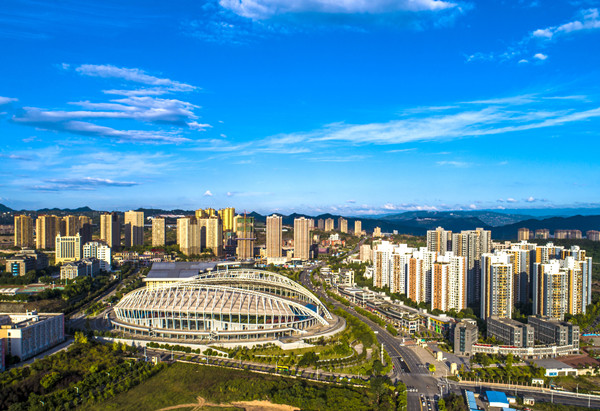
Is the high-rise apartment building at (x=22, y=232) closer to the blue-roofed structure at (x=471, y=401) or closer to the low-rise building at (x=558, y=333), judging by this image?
the low-rise building at (x=558, y=333)

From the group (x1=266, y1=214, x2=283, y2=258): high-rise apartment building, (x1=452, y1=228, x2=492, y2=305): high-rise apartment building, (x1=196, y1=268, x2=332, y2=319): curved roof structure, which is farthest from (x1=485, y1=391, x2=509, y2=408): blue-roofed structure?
(x1=266, y1=214, x2=283, y2=258): high-rise apartment building

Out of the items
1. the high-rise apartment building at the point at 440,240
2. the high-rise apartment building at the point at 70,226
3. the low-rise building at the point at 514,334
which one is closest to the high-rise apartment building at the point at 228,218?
the high-rise apartment building at the point at 70,226

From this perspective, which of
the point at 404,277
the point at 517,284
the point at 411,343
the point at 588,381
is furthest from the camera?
the point at 404,277

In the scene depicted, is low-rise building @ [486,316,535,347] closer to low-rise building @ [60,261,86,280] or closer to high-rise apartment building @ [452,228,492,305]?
high-rise apartment building @ [452,228,492,305]

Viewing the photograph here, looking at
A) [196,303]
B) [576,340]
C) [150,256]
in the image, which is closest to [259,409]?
[196,303]

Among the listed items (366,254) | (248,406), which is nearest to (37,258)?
(366,254)

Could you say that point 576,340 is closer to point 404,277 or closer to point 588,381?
point 588,381

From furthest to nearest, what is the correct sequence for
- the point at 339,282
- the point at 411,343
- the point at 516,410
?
1. the point at 339,282
2. the point at 411,343
3. the point at 516,410
